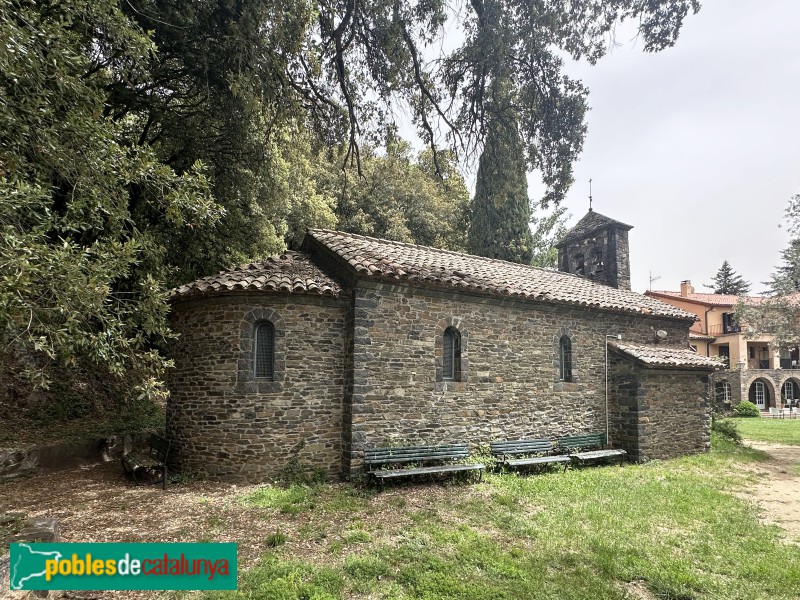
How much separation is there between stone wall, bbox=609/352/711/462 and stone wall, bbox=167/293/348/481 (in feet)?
25.6

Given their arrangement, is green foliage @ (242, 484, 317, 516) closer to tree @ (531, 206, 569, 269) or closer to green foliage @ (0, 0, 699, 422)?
green foliage @ (0, 0, 699, 422)

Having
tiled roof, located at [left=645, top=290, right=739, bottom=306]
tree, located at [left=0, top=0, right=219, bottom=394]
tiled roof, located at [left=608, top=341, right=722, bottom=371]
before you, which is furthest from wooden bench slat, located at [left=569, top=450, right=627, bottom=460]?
tiled roof, located at [left=645, top=290, right=739, bottom=306]

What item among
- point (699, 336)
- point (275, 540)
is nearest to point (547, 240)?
point (699, 336)

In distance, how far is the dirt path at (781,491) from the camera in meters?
7.32

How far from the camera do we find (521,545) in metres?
6.01

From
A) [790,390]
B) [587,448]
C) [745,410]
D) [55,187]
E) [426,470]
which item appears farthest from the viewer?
[790,390]

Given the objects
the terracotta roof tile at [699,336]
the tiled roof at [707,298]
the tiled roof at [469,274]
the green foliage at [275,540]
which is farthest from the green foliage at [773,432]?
the green foliage at [275,540]

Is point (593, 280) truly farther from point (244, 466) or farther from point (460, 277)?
point (244, 466)

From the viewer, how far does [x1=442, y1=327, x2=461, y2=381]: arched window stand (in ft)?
33.7

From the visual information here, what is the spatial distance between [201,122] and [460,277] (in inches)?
293

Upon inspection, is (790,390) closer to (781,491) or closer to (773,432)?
(773,432)

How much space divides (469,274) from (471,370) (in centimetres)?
232

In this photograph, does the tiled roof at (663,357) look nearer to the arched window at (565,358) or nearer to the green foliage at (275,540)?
the arched window at (565,358)

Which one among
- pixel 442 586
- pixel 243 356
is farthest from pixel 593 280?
pixel 442 586
